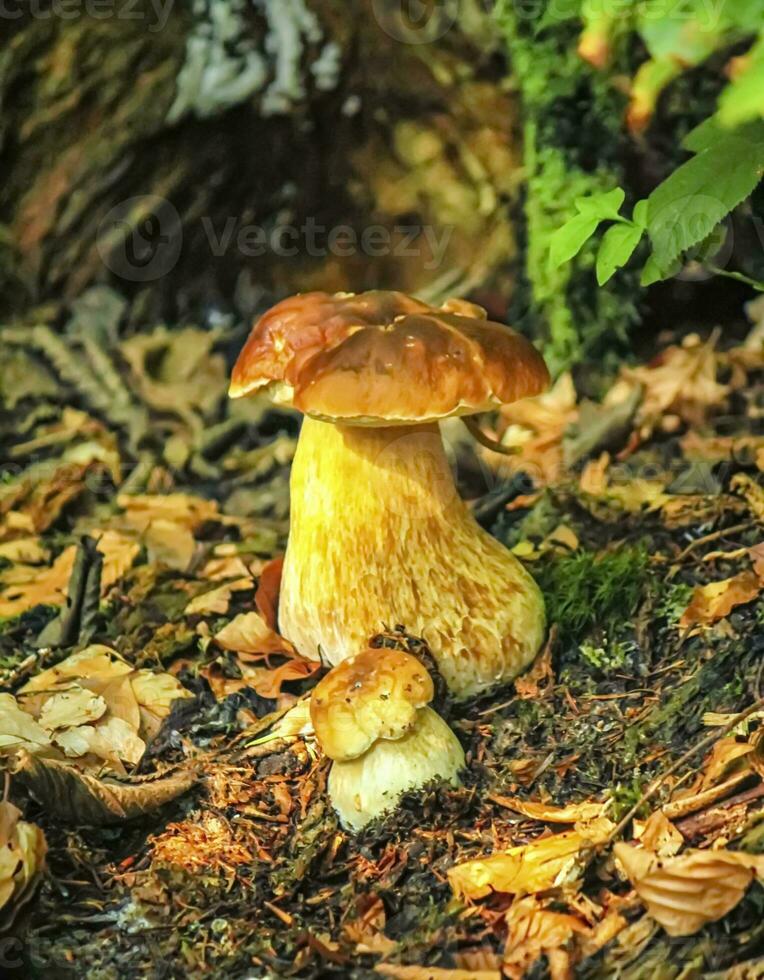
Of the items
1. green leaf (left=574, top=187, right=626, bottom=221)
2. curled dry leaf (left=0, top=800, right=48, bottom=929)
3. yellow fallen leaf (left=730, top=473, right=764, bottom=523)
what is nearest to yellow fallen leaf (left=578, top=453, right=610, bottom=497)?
yellow fallen leaf (left=730, top=473, right=764, bottom=523)

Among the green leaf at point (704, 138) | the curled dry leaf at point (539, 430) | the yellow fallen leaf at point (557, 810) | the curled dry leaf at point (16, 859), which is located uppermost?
the green leaf at point (704, 138)

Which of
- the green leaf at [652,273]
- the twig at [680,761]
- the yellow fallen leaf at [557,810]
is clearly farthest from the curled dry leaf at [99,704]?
the green leaf at [652,273]

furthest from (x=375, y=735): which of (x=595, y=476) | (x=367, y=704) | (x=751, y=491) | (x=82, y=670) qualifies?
(x=595, y=476)

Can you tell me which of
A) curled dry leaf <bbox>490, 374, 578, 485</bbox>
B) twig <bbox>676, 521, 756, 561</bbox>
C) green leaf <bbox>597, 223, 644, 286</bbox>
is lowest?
curled dry leaf <bbox>490, 374, 578, 485</bbox>

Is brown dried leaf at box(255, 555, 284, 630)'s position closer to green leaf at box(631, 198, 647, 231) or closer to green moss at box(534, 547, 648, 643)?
green moss at box(534, 547, 648, 643)

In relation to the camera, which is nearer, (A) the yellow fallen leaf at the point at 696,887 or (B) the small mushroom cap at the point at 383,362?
(A) the yellow fallen leaf at the point at 696,887

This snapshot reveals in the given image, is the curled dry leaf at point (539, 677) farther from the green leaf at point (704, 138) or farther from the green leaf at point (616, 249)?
the green leaf at point (704, 138)

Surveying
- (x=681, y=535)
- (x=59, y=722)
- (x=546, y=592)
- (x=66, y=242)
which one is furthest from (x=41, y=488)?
(x=681, y=535)

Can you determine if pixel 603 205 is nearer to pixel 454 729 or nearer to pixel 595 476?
pixel 454 729

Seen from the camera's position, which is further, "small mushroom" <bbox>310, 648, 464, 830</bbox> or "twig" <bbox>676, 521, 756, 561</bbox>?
"twig" <bbox>676, 521, 756, 561</bbox>
